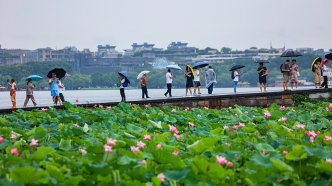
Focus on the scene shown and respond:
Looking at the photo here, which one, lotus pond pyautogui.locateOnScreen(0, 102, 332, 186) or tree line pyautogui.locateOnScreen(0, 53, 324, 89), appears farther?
tree line pyautogui.locateOnScreen(0, 53, 324, 89)

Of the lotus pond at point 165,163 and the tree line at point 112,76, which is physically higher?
the tree line at point 112,76

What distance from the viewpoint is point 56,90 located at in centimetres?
1160

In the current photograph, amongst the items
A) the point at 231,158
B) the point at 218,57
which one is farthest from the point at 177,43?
the point at 231,158

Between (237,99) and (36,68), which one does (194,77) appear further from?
(36,68)

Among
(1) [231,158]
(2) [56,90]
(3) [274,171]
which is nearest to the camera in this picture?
(3) [274,171]

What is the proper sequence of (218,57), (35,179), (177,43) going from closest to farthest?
(35,179) < (218,57) < (177,43)

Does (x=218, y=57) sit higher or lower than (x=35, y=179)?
higher

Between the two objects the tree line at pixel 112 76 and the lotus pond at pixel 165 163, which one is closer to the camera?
the lotus pond at pixel 165 163

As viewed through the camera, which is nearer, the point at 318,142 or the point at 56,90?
the point at 318,142

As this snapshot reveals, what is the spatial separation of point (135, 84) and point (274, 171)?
351 feet

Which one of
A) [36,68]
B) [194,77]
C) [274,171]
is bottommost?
[274,171]

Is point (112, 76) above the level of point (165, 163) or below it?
above

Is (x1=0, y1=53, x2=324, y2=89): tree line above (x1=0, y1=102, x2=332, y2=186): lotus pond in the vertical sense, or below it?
above

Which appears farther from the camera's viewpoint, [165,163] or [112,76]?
[112,76]
